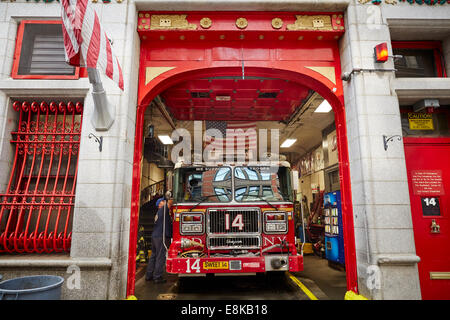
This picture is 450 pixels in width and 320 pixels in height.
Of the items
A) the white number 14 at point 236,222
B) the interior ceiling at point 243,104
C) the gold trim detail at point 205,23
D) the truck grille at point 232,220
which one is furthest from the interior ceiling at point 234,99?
the white number 14 at point 236,222

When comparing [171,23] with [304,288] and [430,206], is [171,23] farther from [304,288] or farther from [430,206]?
[304,288]

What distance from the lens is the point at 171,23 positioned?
5.09 m

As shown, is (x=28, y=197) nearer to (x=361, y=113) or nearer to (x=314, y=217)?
(x=361, y=113)

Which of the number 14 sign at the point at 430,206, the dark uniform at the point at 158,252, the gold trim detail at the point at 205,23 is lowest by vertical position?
the dark uniform at the point at 158,252

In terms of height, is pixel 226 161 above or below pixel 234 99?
below

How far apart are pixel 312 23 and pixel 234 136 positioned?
345 cm

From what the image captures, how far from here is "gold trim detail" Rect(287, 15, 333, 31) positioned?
5.10 m

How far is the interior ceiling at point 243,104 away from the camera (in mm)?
6516

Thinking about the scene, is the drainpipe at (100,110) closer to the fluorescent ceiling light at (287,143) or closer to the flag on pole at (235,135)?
the flag on pole at (235,135)

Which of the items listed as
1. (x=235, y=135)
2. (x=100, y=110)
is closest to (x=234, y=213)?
(x=235, y=135)

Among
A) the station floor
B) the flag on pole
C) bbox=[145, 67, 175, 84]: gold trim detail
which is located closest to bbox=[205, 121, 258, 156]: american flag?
the flag on pole

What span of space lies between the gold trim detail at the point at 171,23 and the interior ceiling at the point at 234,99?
1.37 meters

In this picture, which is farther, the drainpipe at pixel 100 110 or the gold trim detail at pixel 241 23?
A: the gold trim detail at pixel 241 23
